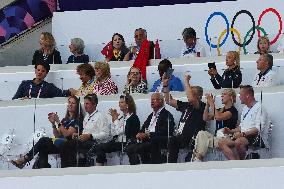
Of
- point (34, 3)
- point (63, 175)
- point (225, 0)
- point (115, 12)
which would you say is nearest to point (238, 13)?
point (225, 0)

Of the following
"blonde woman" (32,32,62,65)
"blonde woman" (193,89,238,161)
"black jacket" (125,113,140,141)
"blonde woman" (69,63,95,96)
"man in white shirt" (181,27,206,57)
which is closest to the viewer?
A: "blonde woman" (193,89,238,161)

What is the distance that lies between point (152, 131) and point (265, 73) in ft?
6.42

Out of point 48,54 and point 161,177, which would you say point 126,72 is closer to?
point 48,54

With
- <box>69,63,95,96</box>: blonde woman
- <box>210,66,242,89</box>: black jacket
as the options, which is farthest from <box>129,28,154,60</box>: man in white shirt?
<box>210,66,242,89</box>: black jacket

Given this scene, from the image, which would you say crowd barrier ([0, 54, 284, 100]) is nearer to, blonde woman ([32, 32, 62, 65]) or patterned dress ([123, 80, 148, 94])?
blonde woman ([32, 32, 62, 65])

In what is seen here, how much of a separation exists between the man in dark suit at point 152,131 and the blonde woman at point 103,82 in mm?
1232

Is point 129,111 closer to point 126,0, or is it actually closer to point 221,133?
point 221,133

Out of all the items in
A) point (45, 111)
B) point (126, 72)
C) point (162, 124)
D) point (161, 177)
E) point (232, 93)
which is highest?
point (126, 72)

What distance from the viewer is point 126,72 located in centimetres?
1591

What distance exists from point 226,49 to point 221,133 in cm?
472

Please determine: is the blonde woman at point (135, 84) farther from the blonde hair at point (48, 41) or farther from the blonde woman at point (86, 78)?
the blonde hair at point (48, 41)

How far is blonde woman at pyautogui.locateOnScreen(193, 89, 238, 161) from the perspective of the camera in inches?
508

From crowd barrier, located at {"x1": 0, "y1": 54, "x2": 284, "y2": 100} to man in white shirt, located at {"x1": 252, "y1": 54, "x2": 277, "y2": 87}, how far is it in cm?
55

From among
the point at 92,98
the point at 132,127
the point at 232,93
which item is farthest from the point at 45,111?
the point at 232,93
